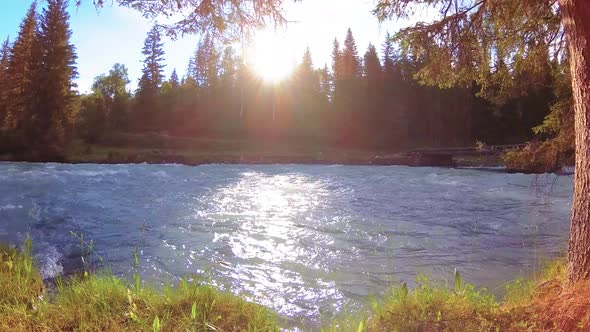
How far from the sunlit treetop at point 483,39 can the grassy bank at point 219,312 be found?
3.49 metres

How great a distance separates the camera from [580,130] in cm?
362

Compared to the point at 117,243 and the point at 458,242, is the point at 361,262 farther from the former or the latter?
the point at 117,243

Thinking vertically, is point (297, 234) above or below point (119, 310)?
below

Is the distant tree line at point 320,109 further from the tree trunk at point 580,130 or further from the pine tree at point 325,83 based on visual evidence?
the tree trunk at point 580,130

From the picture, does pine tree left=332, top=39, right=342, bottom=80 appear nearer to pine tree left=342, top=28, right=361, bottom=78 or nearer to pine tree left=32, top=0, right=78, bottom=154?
pine tree left=342, top=28, right=361, bottom=78

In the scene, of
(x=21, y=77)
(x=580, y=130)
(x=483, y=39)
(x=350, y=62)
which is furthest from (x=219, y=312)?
(x=350, y=62)

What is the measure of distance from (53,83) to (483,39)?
141 ft

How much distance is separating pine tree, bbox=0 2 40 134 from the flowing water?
2756cm

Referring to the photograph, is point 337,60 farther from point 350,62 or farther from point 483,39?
point 483,39

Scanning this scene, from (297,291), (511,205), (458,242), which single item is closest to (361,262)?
(297,291)

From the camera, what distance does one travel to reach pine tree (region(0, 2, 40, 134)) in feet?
128

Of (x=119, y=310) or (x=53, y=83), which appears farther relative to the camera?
(x=53, y=83)

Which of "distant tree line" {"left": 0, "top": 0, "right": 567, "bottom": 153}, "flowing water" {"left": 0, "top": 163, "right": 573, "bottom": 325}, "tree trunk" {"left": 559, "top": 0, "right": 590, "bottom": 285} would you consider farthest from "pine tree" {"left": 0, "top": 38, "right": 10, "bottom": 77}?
"tree trunk" {"left": 559, "top": 0, "right": 590, "bottom": 285}

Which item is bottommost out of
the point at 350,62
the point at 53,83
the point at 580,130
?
the point at 580,130
